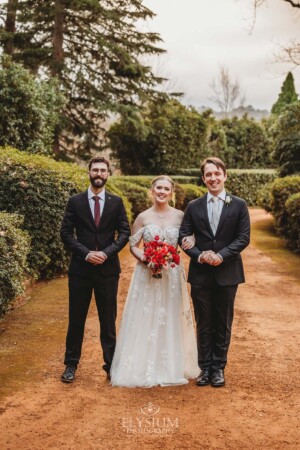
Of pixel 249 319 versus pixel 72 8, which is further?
pixel 72 8

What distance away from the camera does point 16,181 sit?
8.55 meters

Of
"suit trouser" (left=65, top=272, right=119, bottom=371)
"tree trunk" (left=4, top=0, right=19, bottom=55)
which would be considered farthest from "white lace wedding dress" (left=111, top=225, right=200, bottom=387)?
"tree trunk" (left=4, top=0, right=19, bottom=55)

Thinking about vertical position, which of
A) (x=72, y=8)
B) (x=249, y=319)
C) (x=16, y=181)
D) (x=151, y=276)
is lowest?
(x=249, y=319)

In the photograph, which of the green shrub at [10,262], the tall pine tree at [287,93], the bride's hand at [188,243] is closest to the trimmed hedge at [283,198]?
the green shrub at [10,262]

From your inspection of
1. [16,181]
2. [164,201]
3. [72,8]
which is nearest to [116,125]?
[72,8]

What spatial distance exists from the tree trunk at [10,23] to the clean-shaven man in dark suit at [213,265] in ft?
55.7

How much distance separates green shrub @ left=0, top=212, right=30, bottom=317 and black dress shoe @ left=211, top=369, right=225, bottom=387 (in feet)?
8.89

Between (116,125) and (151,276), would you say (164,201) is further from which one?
(116,125)

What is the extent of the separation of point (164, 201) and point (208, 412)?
198 centimetres

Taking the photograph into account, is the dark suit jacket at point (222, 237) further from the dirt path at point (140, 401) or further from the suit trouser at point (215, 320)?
the dirt path at point (140, 401)

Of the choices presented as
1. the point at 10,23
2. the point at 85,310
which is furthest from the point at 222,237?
the point at 10,23

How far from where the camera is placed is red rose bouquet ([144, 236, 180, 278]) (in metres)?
4.86

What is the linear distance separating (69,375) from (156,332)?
36.2 inches

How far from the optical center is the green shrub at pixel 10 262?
20.6 feet
